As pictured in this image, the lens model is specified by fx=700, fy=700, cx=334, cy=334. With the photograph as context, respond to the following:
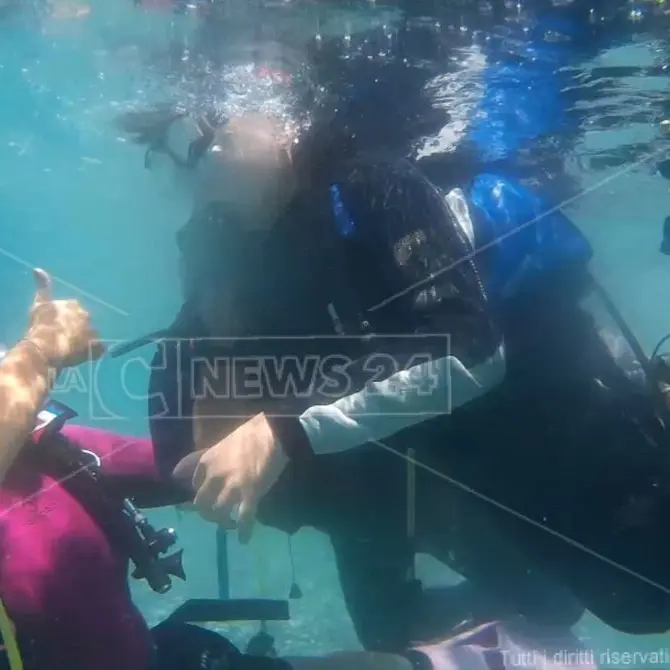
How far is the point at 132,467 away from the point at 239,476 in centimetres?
130

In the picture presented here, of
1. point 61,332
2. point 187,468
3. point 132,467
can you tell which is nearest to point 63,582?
point 187,468

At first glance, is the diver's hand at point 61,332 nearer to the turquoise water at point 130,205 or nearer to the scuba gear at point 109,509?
the scuba gear at point 109,509

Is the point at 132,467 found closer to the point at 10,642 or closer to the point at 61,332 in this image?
the point at 61,332

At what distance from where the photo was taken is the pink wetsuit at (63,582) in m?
3.15

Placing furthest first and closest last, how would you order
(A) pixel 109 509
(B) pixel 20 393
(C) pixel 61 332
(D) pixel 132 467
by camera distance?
(D) pixel 132 467 → (A) pixel 109 509 → (C) pixel 61 332 → (B) pixel 20 393

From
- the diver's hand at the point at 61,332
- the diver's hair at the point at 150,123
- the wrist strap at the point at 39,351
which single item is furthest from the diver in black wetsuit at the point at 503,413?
the diver's hair at the point at 150,123

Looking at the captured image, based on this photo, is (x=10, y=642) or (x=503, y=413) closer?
(x=10, y=642)

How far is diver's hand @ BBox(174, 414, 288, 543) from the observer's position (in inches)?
126

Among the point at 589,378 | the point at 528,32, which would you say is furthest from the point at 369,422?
the point at 528,32

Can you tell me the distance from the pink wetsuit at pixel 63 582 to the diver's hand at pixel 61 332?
586 mm

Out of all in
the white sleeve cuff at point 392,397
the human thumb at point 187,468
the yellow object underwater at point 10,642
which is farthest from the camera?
the human thumb at point 187,468

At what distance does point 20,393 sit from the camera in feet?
10.0

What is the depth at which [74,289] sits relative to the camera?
23656 mm

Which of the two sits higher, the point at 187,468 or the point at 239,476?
the point at 239,476
